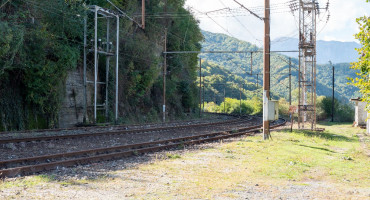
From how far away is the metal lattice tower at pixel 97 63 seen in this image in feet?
88.0

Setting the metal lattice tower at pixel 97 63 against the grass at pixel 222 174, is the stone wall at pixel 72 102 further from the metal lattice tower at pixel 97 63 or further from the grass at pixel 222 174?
the grass at pixel 222 174

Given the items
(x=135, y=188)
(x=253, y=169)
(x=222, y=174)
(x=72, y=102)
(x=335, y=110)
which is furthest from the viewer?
(x=335, y=110)

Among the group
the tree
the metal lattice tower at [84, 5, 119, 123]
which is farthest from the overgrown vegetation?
the tree

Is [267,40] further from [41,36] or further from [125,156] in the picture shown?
[41,36]

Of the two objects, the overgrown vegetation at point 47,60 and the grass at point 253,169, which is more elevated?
the overgrown vegetation at point 47,60

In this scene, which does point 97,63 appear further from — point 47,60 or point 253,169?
point 253,169

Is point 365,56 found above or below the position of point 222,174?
above

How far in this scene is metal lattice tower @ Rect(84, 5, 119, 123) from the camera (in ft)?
88.0

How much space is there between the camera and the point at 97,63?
2812 centimetres

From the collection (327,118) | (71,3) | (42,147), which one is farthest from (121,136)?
(327,118)

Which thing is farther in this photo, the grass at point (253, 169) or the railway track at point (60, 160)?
the railway track at point (60, 160)

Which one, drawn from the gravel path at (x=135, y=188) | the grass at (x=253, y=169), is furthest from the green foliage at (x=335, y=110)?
the gravel path at (x=135, y=188)

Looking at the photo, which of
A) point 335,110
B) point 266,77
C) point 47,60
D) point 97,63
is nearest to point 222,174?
point 266,77

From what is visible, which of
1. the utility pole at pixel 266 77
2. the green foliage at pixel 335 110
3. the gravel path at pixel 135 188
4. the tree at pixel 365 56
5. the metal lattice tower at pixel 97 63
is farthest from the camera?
the green foliage at pixel 335 110
